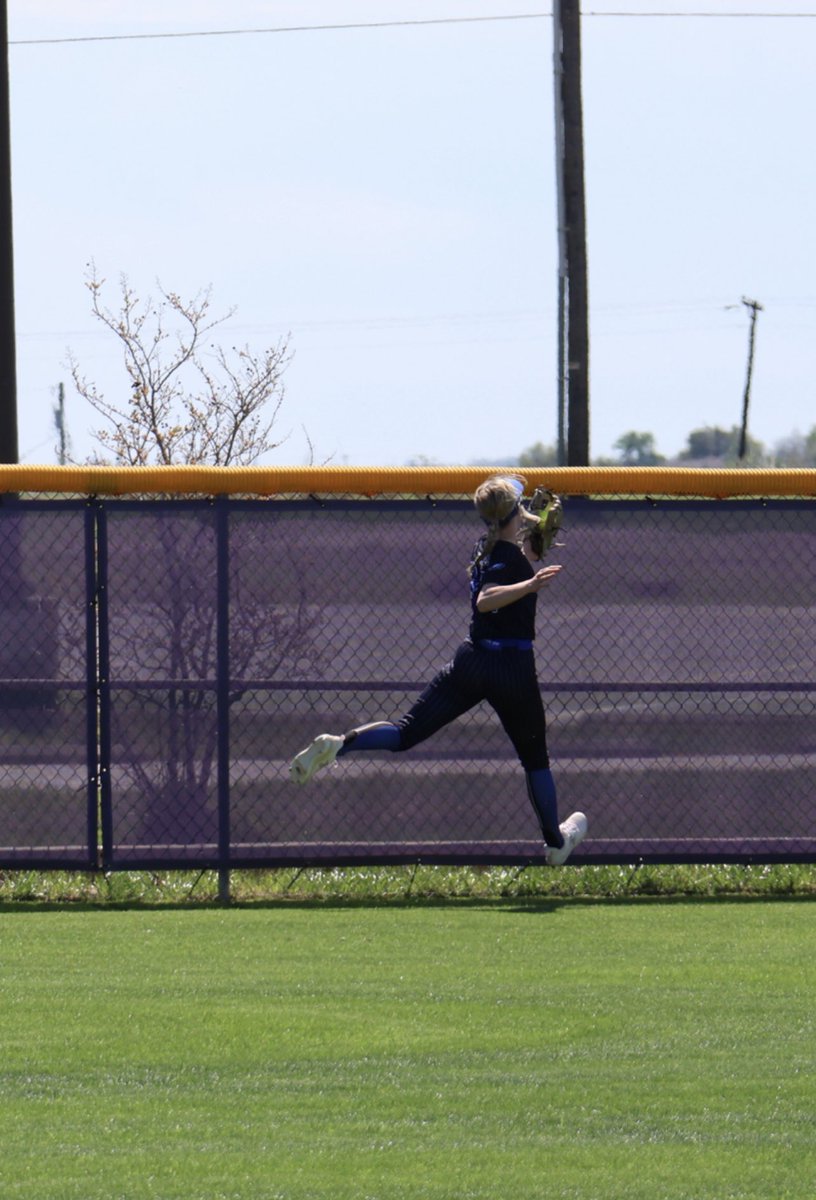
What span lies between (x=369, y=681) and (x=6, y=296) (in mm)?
5682

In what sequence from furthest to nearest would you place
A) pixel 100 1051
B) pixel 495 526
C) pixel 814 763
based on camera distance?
pixel 814 763, pixel 495 526, pixel 100 1051

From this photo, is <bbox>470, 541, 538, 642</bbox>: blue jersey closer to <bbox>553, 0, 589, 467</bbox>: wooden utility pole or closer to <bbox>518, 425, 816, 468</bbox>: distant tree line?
<bbox>553, 0, 589, 467</bbox>: wooden utility pole

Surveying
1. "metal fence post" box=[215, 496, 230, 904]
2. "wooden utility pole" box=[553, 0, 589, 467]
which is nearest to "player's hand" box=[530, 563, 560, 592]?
"metal fence post" box=[215, 496, 230, 904]

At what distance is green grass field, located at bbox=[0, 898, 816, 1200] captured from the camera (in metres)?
4.84

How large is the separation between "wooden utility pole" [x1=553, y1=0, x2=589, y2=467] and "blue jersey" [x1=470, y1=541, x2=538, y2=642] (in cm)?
871

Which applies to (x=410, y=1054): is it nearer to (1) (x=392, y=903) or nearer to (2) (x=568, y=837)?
(2) (x=568, y=837)

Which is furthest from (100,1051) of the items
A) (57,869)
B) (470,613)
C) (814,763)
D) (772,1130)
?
(814,763)

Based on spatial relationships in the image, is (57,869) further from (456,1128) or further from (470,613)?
(456,1128)

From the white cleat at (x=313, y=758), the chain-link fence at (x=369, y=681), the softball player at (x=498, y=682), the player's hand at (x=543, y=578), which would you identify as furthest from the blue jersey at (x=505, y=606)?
the white cleat at (x=313, y=758)

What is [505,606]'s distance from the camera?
821 centimetres

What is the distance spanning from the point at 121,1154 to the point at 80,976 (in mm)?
2188

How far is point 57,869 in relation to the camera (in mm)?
8773

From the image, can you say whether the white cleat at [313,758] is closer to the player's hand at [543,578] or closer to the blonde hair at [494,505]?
the blonde hair at [494,505]

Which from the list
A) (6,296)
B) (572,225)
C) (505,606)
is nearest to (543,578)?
(505,606)
